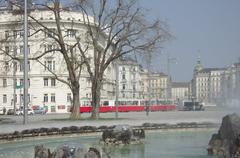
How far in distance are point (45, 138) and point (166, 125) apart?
28.9 ft

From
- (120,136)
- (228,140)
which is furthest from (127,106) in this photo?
(228,140)

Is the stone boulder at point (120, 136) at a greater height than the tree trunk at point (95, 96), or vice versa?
the tree trunk at point (95, 96)

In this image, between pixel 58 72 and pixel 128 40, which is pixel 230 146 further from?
pixel 58 72

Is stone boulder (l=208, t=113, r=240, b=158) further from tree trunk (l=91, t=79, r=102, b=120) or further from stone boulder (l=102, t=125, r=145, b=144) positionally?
tree trunk (l=91, t=79, r=102, b=120)

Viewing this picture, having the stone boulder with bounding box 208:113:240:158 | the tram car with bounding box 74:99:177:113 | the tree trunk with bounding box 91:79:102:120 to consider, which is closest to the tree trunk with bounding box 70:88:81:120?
the tree trunk with bounding box 91:79:102:120

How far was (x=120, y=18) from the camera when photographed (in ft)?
132

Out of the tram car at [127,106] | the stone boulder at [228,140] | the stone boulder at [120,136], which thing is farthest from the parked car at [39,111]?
the stone boulder at [228,140]

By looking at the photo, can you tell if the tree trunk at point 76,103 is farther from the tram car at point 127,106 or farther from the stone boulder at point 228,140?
the tram car at point 127,106

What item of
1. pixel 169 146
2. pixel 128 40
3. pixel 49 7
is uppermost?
pixel 49 7

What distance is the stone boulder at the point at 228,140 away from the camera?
13969mm

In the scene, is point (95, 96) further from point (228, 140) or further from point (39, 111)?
point (39, 111)

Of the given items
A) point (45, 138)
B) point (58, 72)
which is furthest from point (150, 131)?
point (58, 72)

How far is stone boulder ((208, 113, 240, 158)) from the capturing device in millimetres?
13969

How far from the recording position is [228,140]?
15203mm
